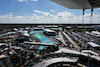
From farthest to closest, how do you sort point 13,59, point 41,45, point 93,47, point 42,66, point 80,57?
point 41,45 < point 93,47 < point 80,57 < point 13,59 < point 42,66

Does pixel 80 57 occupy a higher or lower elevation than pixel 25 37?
lower

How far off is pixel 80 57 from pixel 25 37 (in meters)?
30.3

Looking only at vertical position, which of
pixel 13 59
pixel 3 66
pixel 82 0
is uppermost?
pixel 82 0

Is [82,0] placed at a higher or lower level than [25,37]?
higher

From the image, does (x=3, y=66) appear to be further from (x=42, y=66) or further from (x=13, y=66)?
(x=42, y=66)

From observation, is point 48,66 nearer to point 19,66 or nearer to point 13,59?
point 19,66

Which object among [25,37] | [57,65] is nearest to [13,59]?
[57,65]

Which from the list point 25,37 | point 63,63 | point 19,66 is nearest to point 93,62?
point 63,63

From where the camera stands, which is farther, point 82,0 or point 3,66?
point 3,66

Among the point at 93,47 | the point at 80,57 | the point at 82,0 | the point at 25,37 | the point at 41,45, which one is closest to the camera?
the point at 82,0

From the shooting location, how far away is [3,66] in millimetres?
16375

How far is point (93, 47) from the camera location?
1085 inches

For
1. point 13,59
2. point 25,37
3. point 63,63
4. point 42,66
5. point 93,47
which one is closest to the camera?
point 42,66

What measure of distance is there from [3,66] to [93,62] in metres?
21.2
